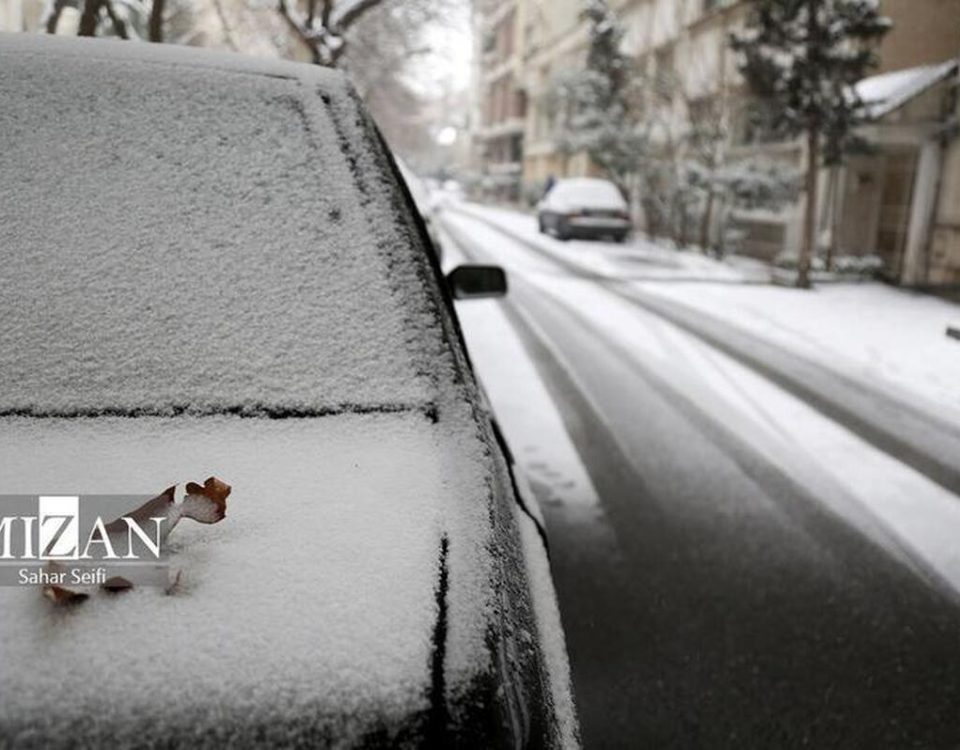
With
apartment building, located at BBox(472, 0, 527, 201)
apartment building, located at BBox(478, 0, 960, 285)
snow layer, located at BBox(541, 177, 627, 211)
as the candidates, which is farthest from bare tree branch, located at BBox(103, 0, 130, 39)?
apartment building, located at BBox(472, 0, 527, 201)

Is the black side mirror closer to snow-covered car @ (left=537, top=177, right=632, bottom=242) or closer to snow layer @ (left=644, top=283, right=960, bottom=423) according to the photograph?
snow layer @ (left=644, top=283, right=960, bottom=423)

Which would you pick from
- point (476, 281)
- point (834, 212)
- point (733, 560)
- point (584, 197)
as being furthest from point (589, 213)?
point (476, 281)

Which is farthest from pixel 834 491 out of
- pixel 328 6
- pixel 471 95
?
pixel 471 95

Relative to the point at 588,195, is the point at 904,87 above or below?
above

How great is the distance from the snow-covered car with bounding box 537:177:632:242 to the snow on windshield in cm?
1998

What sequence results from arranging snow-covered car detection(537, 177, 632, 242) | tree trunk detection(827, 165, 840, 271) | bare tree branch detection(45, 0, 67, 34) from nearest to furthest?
bare tree branch detection(45, 0, 67, 34), tree trunk detection(827, 165, 840, 271), snow-covered car detection(537, 177, 632, 242)

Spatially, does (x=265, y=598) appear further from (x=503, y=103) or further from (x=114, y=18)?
(x=503, y=103)

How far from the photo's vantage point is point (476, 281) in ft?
9.86

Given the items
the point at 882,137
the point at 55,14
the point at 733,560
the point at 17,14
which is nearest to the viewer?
the point at 733,560

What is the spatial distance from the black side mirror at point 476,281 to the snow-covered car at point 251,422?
3.14 ft

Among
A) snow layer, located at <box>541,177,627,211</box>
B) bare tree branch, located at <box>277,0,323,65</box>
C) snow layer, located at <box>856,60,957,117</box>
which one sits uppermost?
bare tree branch, located at <box>277,0,323,65</box>

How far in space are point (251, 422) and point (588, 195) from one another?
70.3 ft

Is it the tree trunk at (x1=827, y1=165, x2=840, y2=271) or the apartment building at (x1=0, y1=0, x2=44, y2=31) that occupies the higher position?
the apartment building at (x1=0, y1=0, x2=44, y2=31)

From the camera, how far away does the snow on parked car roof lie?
21.7m
